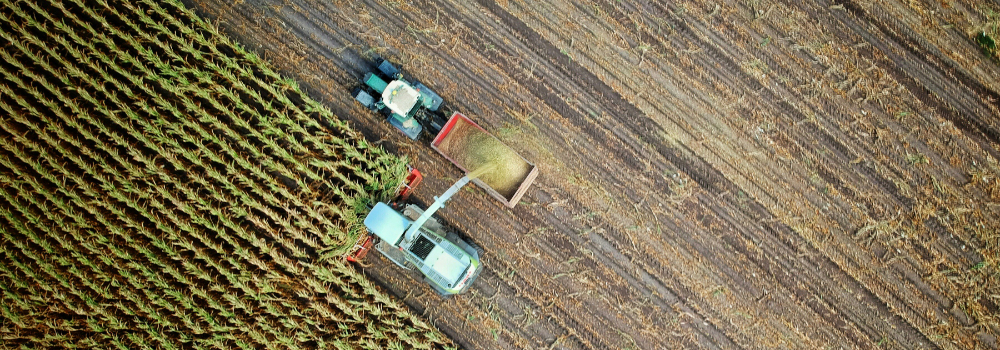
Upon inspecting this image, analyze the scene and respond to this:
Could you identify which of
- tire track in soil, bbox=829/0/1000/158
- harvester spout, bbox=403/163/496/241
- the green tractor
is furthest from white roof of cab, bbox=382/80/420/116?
tire track in soil, bbox=829/0/1000/158

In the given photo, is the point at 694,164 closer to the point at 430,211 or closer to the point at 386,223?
the point at 430,211

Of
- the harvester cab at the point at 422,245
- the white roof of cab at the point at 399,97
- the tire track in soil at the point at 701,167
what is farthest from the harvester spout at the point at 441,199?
the tire track in soil at the point at 701,167

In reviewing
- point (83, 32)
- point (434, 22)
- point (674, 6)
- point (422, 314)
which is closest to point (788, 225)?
point (674, 6)

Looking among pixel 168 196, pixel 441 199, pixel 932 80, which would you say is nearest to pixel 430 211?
pixel 441 199

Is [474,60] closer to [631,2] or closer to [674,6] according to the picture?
[631,2]

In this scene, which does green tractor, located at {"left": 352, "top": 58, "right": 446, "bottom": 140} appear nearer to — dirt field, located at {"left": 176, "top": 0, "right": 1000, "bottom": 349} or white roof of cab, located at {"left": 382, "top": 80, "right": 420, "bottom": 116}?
white roof of cab, located at {"left": 382, "top": 80, "right": 420, "bottom": 116}

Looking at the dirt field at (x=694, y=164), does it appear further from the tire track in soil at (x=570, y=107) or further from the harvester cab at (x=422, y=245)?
the harvester cab at (x=422, y=245)
